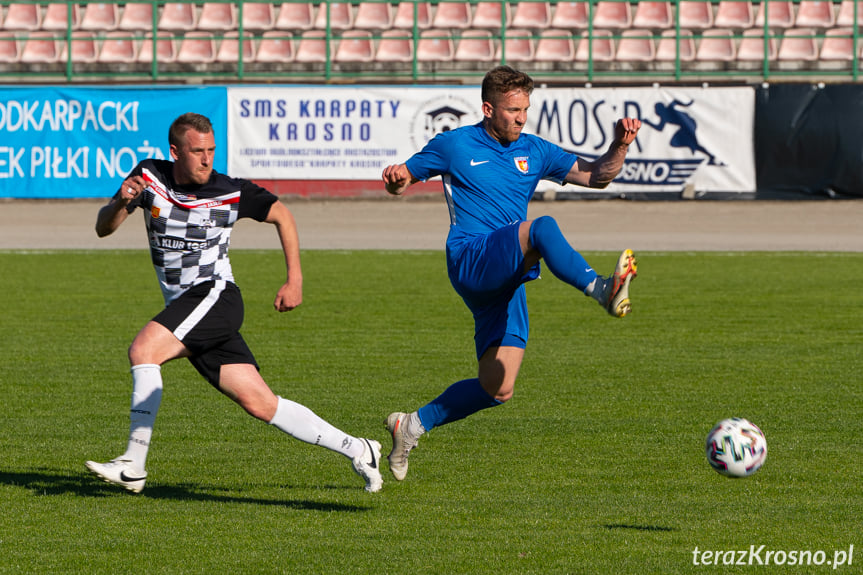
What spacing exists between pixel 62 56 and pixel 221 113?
707cm

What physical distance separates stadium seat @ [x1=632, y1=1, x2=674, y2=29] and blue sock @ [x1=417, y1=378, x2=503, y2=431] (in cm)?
2469

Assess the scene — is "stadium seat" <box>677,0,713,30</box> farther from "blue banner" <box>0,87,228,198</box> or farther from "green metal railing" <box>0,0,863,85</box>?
"blue banner" <box>0,87,228,198</box>

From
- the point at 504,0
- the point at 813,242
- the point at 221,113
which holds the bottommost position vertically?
the point at 813,242

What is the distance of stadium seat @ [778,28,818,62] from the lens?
2859 centimetres

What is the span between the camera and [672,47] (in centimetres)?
2941

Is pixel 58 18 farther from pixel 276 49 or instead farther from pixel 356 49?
pixel 356 49

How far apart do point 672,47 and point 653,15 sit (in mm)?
999

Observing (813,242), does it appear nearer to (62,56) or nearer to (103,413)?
(103,413)

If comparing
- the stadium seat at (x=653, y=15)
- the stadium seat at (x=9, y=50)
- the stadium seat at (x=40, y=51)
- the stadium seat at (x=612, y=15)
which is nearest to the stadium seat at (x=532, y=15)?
the stadium seat at (x=612, y=15)

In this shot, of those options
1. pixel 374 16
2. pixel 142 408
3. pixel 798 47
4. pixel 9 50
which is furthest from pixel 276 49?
pixel 142 408

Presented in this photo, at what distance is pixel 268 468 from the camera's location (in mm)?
6840

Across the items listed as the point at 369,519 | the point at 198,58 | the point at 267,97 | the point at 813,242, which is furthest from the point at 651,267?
the point at 198,58

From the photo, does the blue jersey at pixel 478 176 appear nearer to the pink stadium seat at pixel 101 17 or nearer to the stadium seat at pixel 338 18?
the stadium seat at pixel 338 18

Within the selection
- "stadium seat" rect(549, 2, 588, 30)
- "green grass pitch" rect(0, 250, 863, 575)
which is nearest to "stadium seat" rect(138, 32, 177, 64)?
"stadium seat" rect(549, 2, 588, 30)
